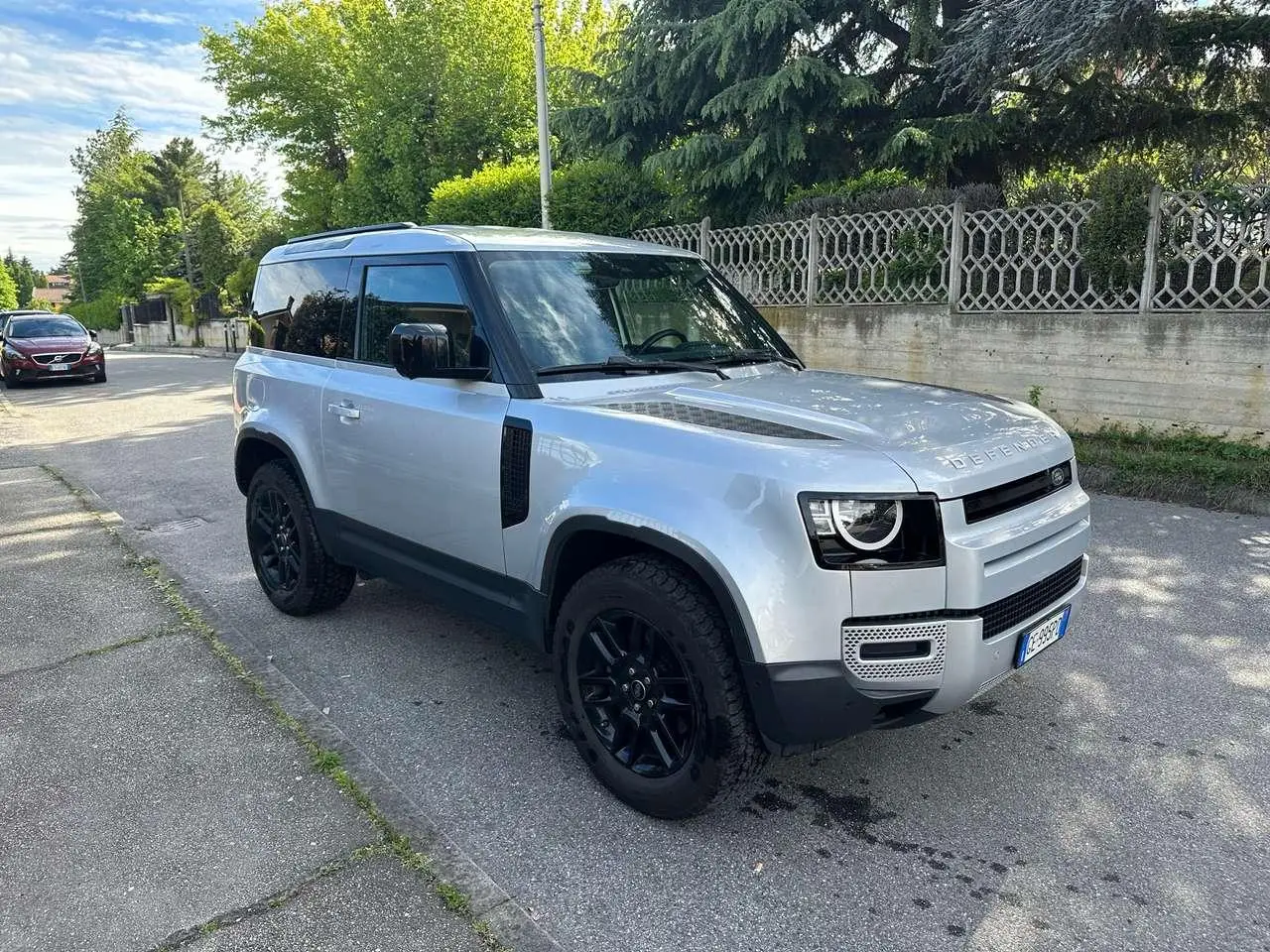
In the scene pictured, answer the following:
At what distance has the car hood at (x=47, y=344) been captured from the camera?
1739 cm

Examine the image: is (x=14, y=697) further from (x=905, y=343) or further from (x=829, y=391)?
(x=905, y=343)

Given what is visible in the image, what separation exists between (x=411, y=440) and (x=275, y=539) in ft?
5.40

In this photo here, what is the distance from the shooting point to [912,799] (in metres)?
3.00

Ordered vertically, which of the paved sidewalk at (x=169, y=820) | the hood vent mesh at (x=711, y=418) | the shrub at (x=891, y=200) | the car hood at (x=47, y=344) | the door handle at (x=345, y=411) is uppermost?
the shrub at (x=891, y=200)

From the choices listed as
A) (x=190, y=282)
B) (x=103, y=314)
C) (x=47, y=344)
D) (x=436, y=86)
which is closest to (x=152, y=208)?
(x=103, y=314)

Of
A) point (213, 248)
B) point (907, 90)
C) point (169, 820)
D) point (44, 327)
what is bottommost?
point (169, 820)

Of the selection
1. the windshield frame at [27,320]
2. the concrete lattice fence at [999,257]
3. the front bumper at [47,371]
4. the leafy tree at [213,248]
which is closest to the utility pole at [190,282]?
the leafy tree at [213,248]

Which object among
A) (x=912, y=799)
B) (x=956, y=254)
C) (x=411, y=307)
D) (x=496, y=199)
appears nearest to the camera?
(x=912, y=799)

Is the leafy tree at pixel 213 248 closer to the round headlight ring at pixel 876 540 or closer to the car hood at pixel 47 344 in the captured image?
the car hood at pixel 47 344

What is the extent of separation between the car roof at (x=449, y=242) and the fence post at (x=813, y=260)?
242 inches

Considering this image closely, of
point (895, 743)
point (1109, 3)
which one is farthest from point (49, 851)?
point (1109, 3)

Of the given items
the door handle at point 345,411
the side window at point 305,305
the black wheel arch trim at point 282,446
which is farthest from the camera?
the black wheel arch trim at point 282,446

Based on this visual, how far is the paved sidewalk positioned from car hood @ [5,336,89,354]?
52.0 feet

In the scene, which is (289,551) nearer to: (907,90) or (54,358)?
(907,90)
